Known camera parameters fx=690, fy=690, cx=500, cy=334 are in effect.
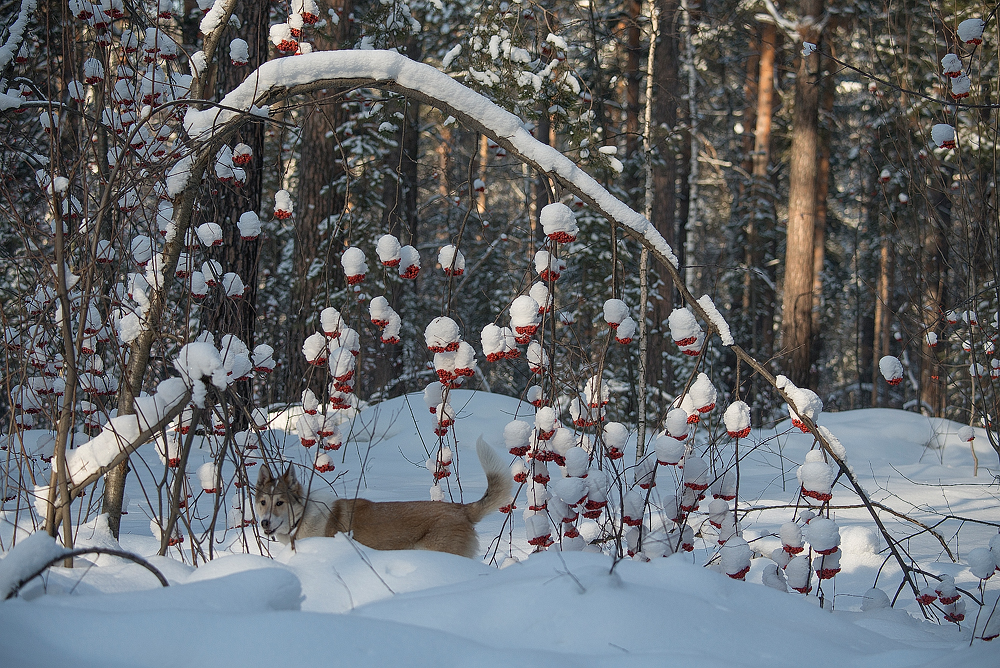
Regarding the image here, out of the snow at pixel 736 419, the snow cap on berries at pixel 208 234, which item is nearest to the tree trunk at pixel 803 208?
the snow at pixel 736 419

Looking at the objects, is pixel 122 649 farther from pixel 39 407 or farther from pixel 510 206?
pixel 510 206

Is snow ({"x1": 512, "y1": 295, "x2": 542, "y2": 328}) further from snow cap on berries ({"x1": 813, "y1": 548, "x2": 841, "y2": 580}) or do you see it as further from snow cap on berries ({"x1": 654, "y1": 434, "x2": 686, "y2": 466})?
snow cap on berries ({"x1": 813, "y1": 548, "x2": 841, "y2": 580})

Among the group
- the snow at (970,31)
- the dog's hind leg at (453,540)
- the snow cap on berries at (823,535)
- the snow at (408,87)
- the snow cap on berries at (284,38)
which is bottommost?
the dog's hind leg at (453,540)

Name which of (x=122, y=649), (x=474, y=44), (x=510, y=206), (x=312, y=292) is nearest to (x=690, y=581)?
(x=122, y=649)

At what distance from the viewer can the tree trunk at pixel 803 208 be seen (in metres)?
11.9

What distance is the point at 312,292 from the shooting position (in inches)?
378

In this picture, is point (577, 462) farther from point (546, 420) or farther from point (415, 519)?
point (415, 519)

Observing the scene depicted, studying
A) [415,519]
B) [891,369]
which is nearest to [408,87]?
[415,519]

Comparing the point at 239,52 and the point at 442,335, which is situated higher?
the point at 239,52

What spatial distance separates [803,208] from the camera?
12141 mm

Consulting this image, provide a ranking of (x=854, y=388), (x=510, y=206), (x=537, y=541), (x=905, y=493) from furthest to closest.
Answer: (x=510, y=206), (x=854, y=388), (x=905, y=493), (x=537, y=541)

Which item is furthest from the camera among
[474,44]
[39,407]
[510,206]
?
[510,206]

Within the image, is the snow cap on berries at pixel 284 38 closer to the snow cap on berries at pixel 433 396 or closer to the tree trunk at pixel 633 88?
the snow cap on berries at pixel 433 396

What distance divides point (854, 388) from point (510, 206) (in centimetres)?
1271
